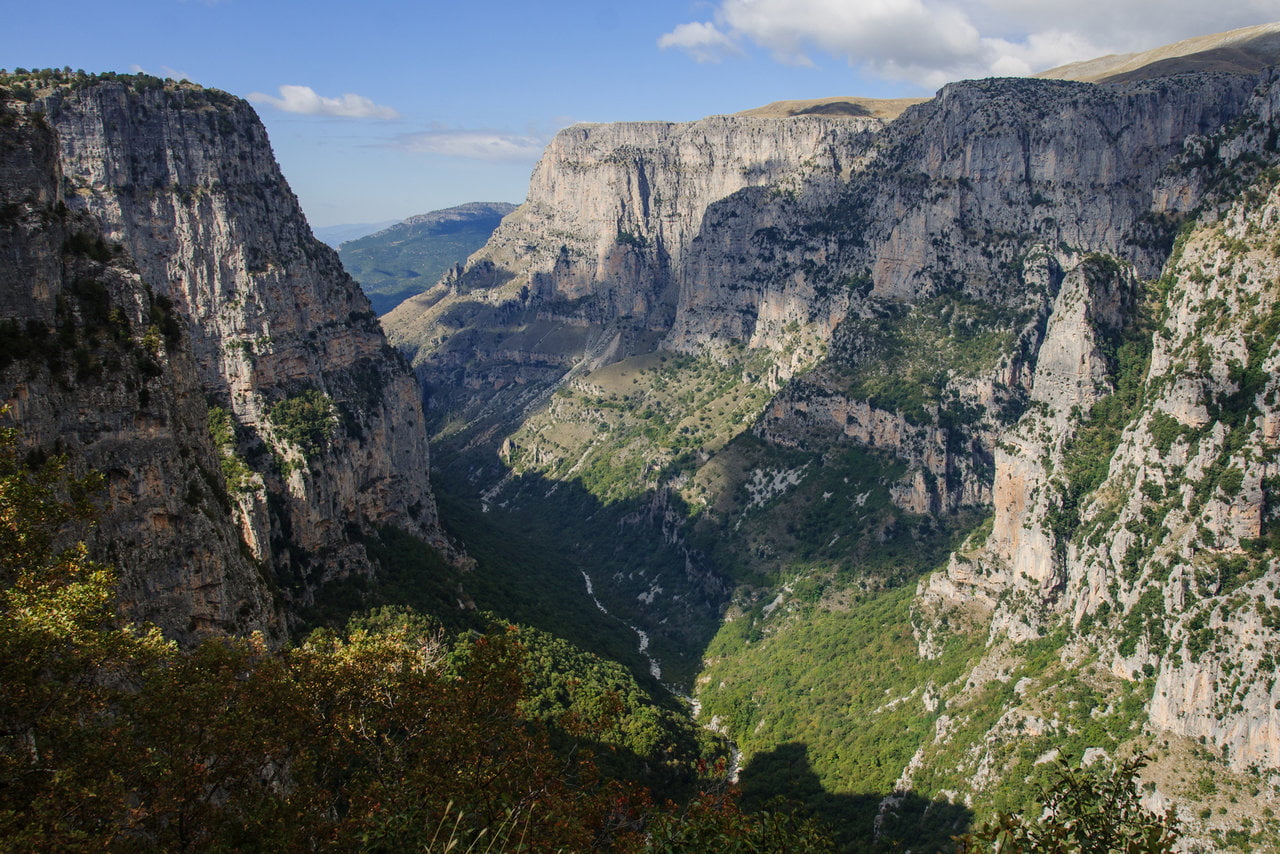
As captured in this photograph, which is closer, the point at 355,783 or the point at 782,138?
the point at 355,783

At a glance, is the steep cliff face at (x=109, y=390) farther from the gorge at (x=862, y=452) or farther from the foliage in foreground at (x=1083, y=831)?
the foliage in foreground at (x=1083, y=831)

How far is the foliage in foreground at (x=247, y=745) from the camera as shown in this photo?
17922mm

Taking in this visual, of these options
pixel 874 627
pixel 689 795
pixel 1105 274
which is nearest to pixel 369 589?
pixel 689 795

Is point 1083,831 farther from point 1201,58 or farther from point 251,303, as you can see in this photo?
point 1201,58

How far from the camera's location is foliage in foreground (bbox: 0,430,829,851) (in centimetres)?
1792

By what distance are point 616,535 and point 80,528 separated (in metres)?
120

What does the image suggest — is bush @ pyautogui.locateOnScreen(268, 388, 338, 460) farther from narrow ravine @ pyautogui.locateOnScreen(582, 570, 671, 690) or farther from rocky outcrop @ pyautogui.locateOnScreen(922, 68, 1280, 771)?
rocky outcrop @ pyautogui.locateOnScreen(922, 68, 1280, 771)

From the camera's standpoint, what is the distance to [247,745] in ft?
70.4

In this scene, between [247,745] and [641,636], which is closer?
[247,745]

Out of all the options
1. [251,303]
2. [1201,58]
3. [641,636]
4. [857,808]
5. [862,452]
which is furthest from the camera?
[1201,58]

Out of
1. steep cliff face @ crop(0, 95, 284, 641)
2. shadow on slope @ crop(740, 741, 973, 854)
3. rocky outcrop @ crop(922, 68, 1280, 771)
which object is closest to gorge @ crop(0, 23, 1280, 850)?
steep cliff face @ crop(0, 95, 284, 641)

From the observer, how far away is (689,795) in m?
67.4

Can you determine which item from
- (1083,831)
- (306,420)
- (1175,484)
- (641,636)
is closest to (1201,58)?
(1175,484)

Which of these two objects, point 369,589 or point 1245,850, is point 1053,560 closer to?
point 1245,850
